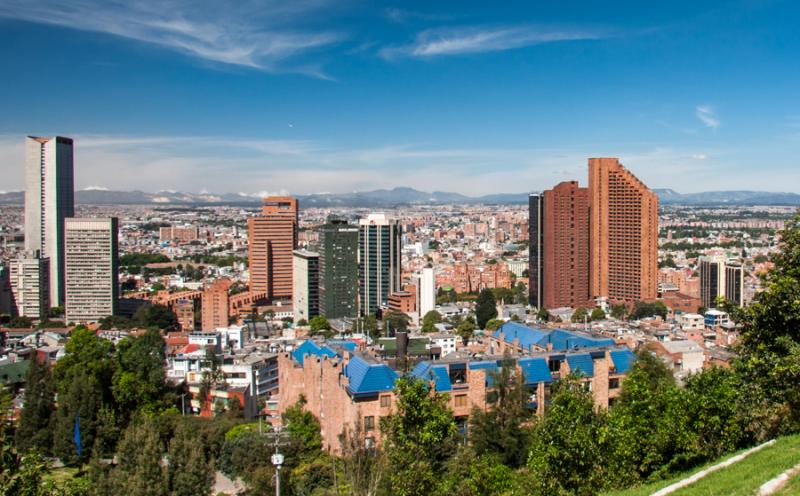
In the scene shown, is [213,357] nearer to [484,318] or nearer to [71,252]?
[484,318]

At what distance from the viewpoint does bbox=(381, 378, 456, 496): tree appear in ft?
22.2

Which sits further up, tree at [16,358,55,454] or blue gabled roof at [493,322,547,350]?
blue gabled roof at [493,322,547,350]

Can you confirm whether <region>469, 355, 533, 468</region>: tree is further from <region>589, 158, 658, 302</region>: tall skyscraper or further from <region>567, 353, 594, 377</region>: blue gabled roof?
<region>589, 158, 658, 302</region>: tall skyscraper

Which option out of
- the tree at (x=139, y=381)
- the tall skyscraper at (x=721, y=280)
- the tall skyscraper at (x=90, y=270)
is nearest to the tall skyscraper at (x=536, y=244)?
the tall skyscraper at (x=721, y=280)

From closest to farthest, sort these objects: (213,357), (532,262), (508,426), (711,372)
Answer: (711,372)
(508,426)
(213,357)
(532,262)

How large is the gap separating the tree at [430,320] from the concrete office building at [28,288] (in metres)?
19.9

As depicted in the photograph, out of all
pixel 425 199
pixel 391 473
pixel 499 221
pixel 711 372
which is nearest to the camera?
pixel 391 473

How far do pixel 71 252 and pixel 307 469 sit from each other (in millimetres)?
29734

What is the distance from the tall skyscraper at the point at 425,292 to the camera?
33.3 metres

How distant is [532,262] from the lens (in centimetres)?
3394

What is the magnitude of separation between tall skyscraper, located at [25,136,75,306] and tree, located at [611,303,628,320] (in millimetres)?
32537

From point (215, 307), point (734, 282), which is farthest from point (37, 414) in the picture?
point (734, 282)

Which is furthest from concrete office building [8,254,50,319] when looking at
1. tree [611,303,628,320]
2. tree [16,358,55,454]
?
tree [611,303,628,320]

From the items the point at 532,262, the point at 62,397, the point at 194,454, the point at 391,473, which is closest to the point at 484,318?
the point at 532,262
